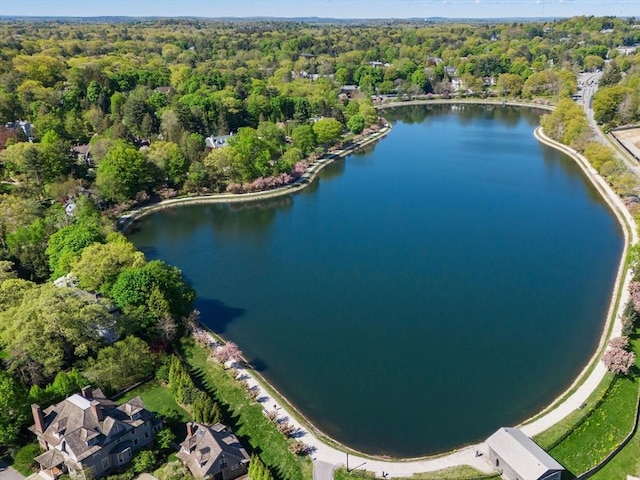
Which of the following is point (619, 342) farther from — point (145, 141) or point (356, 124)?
point (145, 141)

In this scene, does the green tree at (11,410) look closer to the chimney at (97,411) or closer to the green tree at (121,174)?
the chimney at (97,411)

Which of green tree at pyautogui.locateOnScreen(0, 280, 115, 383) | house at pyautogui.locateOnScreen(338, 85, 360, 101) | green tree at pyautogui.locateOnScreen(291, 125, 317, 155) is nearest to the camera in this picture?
green tree at pyautogui.locateOnScreen(0, 280, 115, 383)

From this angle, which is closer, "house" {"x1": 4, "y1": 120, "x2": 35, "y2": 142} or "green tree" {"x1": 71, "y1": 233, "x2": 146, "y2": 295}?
"green tree" {"x1": 71, "y1": 233, "x2": 146, "y2": 295}

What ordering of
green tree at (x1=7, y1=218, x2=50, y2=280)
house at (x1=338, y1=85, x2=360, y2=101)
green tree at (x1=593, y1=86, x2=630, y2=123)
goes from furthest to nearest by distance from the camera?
house at (x1=338, y1=85, x2=360, y2=101)
green tree at (x1=593, y1=86, x2=630, y2=123)
green tree at (x1=7, y1=218, x2=50, y2=280)

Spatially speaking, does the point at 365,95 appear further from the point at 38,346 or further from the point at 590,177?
the point at 38,346

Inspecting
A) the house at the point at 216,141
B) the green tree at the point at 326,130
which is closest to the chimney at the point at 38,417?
the house at the point at 216,141

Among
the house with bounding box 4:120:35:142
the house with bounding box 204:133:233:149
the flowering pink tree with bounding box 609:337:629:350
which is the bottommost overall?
the flowering pink tree with bounding box 609:337:629:350

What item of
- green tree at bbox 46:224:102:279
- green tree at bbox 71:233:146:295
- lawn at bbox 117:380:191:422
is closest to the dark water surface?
lawn at bbox 117:380:191:422

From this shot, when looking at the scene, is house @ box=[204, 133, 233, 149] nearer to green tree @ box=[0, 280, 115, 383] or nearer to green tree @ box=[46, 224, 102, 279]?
green tree @ box=[46, 224, 102, 279]
